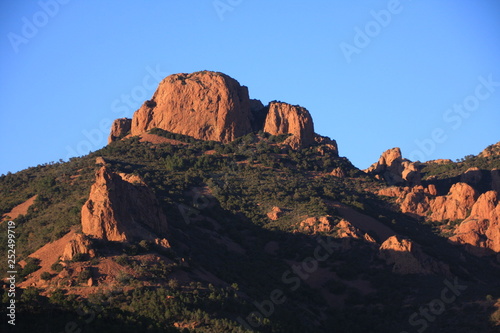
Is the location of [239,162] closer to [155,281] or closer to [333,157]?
[333,157]

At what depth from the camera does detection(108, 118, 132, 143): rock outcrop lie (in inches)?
4555

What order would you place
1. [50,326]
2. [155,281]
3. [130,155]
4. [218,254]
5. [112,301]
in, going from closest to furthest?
1. [50,326]
2. [112,301]
3. [155,281]
4. [218,254]
5. [130,155]

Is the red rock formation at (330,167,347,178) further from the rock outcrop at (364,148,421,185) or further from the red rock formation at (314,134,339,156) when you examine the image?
the rock outcrop at (364,148,421,185)

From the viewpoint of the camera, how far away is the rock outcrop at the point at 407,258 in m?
79.8

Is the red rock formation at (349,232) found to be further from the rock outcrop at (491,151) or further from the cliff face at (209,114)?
the rock outcrop at (491,151)

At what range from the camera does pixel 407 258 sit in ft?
263

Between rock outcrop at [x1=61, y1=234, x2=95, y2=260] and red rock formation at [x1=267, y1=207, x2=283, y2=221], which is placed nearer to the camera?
rock outcrop at [x1=61, y1=234, x2=95, y2=260]

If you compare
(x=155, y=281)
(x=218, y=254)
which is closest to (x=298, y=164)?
(x=218, y=254)

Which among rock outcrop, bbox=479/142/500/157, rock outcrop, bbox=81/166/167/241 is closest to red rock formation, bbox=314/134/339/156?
rock outcrop, bbox=479/142/500/157

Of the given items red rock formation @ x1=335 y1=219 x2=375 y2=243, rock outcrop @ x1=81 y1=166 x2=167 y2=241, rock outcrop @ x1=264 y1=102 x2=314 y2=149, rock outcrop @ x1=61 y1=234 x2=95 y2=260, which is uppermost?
rock outcrop @ x1=264 y1=102 x2=314 y2=149

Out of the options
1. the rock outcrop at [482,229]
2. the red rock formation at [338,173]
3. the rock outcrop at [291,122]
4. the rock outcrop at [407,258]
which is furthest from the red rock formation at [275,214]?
the rock outcrop at [291,122]

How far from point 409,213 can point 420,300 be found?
3380 cm

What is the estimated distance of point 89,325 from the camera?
183ft

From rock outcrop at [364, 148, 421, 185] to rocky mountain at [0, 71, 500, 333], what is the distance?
1.07 ft
